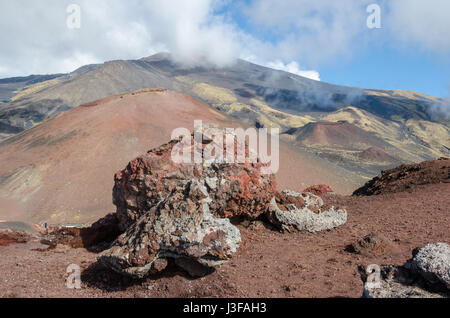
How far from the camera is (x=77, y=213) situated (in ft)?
41.3

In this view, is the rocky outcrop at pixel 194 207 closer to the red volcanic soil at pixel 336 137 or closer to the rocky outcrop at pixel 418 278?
the rocky outcrop at pixel 418 278

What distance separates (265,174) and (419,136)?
233 feet

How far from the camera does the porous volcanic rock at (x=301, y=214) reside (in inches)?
244

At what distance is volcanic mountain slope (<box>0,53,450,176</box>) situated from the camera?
49688 millimetres

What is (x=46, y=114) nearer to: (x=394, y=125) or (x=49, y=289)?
→ (x=49, y=289)

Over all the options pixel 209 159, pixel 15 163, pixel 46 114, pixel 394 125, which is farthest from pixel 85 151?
pixel 394 125

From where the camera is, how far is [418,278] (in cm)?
326

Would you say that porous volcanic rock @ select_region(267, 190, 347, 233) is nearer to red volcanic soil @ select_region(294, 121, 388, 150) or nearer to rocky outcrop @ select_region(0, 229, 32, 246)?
rocky outcrop @ select_region(0, 229, 32, 246)

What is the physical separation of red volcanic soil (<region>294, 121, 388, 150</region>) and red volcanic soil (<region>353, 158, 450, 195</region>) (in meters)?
35.4

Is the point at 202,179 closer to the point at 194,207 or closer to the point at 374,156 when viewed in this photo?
the point at 194,207

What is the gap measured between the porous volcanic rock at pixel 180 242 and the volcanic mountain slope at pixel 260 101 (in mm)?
29356

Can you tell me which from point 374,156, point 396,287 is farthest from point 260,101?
point 396,287

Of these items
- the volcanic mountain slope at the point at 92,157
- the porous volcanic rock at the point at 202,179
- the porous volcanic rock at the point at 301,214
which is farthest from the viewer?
the volcanic mountain slope at the point at 92,157

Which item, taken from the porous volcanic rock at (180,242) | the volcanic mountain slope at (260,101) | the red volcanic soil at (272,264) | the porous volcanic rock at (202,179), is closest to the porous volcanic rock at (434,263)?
the red volcanic soil at (272,264)
